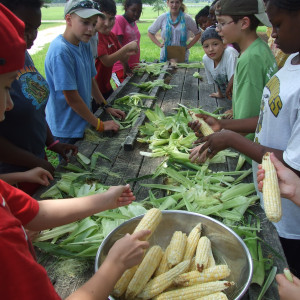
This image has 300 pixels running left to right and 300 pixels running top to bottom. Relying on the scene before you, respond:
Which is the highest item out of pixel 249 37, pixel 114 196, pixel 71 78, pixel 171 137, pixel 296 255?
pixel 249 37

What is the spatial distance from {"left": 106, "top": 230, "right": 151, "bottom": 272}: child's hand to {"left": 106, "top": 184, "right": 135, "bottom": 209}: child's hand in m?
0.42

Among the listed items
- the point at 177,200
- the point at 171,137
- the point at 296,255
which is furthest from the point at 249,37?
the point at 296,255

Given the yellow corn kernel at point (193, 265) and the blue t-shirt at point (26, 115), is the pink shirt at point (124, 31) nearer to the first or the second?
the blue t-shirt at point (26, 115)

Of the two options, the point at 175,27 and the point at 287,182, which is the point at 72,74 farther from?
the point at 175,27

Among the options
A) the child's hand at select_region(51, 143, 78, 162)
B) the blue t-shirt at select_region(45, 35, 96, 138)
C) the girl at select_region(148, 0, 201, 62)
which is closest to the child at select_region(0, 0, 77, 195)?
the child's hand at select_region(51, 143, 78, 162)

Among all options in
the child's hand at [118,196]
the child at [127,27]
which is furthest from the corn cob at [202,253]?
the child at [127,27]

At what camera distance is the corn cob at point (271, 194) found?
150 cm

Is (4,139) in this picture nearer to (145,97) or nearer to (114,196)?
(114,196)

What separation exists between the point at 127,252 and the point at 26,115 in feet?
5.02

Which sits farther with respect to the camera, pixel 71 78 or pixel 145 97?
pixel 145 97

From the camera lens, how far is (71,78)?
2992 mm

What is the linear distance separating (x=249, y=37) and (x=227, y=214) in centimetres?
157

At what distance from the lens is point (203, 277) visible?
1.46 m

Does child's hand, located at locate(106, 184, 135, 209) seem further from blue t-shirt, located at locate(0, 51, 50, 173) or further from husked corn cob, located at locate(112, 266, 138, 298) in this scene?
blue t-shirt, located at locate(0, 51, 50, 173)
